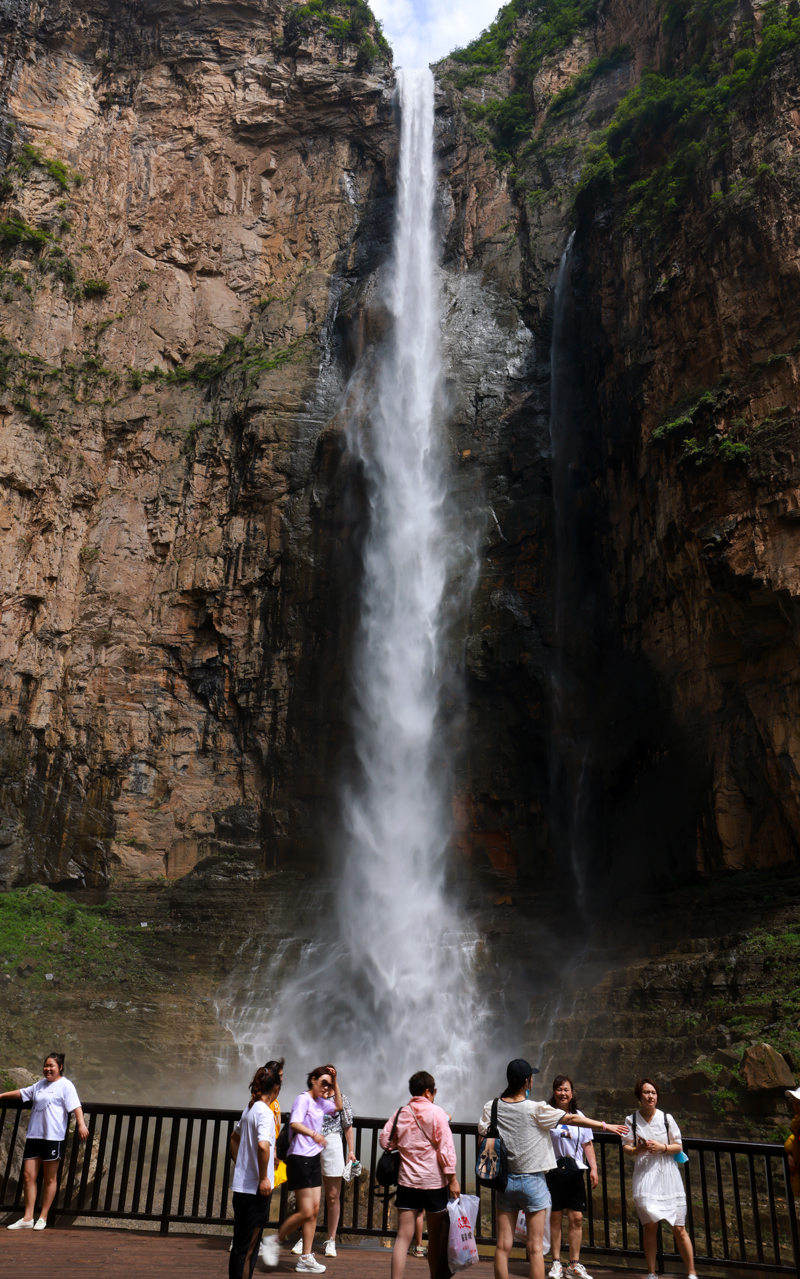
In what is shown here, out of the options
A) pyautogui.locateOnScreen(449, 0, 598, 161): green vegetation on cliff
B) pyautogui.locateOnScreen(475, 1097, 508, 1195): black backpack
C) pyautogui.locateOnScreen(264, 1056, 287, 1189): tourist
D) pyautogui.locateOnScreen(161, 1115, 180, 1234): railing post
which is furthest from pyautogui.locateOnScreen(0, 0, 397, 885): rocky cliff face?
pyautogui.locateOnScreen(475, 1097, 508, 1195): black backpack

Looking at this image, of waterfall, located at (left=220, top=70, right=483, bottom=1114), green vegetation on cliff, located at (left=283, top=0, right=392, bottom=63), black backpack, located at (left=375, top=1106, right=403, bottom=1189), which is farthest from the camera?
green vegetation on cliff, located at (left=283, top=0, right=392, bottom=63)

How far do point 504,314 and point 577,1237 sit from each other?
2633 cm

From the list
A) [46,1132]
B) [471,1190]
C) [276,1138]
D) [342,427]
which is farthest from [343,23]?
[276,1138]

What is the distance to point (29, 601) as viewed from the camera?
26156 mm

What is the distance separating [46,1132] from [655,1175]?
4965 millimetres

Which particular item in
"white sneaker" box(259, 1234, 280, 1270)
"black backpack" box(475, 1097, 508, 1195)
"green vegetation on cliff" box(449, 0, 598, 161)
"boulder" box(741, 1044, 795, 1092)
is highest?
"green vegetation on cliff" box(449, 0, 598, 161)

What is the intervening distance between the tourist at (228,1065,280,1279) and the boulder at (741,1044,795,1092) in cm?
787

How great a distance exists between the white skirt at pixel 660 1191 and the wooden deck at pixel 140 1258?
119 centimetres

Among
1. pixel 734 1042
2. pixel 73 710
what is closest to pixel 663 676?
pixel 734 1042

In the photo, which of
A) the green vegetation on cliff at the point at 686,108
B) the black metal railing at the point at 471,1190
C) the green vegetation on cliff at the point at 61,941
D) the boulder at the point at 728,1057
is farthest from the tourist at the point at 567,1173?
the green vegetation on cliff at the point at 686,108

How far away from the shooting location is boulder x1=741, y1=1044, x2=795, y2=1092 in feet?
37.6

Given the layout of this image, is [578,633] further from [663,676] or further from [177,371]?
[177,371]

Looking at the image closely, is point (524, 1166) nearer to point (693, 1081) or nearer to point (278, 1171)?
point (278, 1171)

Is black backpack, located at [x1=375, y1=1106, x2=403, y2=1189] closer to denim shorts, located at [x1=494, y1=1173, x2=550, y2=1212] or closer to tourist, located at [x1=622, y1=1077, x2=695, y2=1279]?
denim shorts, located at [x1=494, y1=1173, x2=550, y2=1212]
